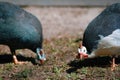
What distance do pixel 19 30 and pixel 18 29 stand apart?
0.06 ft

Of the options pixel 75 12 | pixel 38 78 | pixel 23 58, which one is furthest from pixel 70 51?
pixel 75 12

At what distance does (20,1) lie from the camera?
1063 centimetres

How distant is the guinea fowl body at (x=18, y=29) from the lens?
7.00m

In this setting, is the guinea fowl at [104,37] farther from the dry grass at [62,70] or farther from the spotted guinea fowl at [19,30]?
the spotted guinea fowl at [19,30]

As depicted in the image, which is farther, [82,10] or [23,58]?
[82,10]

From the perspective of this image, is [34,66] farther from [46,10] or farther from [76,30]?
[46,10]

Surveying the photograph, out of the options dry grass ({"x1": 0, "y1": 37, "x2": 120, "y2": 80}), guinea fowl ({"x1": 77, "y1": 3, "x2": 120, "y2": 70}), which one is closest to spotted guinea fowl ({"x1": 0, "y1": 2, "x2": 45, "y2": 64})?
dry grass ({"x1": 0, "y1": 37, "x2": 120, "y2": 80})

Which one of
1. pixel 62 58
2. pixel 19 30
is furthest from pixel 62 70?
pixel 19 30

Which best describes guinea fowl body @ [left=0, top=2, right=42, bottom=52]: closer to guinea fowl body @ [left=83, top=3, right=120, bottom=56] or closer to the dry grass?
the dry grass

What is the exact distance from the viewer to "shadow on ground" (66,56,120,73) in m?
7.06

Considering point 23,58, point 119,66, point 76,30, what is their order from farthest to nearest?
1. point 76,30
2. point 23,58
3. point 119,66

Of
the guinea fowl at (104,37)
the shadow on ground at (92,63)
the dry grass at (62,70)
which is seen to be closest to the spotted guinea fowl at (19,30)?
the dry grass at (62,70)

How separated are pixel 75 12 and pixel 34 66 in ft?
11.3

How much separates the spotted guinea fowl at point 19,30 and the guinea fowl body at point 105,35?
76 cm
